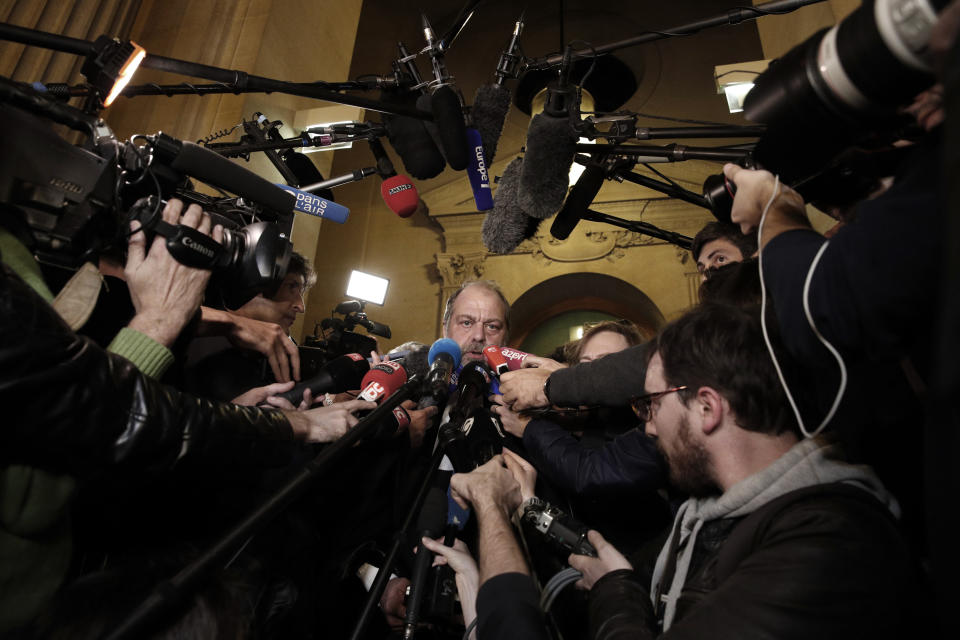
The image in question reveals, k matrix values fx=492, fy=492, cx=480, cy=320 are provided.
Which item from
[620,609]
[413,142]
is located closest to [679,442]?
[620,609]

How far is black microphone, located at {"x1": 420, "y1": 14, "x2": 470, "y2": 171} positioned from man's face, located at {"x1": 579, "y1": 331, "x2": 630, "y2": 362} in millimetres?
1060

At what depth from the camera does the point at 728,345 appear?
4.11 ft

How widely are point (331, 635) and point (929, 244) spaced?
1857 millimetres

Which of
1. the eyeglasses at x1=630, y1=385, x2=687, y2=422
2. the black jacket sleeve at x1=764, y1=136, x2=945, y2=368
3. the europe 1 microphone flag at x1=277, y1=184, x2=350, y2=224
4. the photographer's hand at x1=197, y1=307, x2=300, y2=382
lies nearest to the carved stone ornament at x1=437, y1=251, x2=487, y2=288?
the europe 1 microphone flag at x1=277, y1=184, x2=350, y2=224

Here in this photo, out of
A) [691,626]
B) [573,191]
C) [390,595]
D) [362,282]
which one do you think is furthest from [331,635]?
[362,282]

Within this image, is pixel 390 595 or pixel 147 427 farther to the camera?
pixel 390 595

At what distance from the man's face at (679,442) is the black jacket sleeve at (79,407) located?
3.52 feet

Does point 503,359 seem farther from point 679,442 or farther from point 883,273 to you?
point 883,273

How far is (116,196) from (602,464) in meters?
1.50

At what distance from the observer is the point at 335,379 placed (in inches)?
74.4

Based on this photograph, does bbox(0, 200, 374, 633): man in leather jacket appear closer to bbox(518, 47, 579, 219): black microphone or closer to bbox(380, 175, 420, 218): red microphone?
bbox(518, 47, 579, 219): black microphone

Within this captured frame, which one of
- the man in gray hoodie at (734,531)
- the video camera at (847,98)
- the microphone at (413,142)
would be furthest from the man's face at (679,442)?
the microphone at (413,142)

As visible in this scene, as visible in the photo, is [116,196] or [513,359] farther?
[513,359]

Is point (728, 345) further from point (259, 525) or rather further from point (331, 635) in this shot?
point (331, 635)
